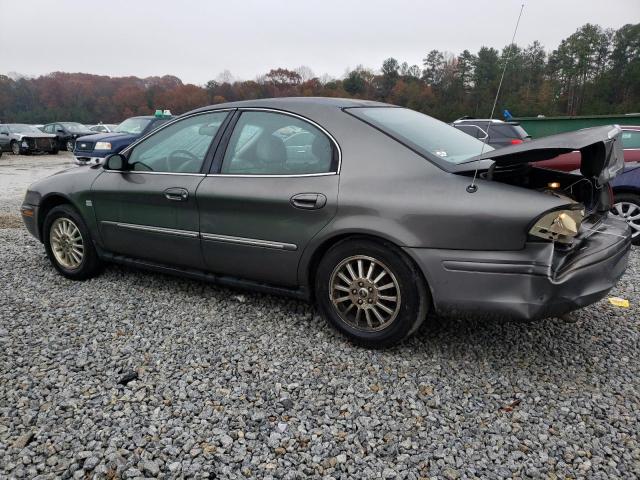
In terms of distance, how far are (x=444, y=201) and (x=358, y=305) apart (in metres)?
0.85

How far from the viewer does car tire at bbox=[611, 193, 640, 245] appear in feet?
18.9

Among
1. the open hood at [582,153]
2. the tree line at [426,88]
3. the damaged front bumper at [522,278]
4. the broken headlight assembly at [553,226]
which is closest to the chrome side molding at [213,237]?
the damaged front bumper at [522,278]

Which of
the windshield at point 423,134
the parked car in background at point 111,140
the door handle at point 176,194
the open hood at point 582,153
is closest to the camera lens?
the open hood at point 582,153

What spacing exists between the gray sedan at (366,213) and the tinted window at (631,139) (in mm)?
5384

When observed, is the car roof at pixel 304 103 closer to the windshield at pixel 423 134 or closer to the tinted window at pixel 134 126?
the windshield at pixel 423 134

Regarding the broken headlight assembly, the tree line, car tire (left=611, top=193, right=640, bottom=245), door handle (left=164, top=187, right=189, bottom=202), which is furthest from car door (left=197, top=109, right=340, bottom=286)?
the tree line

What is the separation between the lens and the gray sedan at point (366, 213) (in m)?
2.51

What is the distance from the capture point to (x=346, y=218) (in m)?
2.88

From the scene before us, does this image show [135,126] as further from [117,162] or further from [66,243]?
[117,162]

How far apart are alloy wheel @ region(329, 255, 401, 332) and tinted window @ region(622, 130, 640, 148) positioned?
661cm

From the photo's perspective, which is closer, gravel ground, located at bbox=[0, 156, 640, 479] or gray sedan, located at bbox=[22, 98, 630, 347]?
gravel ground, located at bbox=[0, 156, 640, 479]

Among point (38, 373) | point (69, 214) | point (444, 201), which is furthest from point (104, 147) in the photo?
point (444, 201)

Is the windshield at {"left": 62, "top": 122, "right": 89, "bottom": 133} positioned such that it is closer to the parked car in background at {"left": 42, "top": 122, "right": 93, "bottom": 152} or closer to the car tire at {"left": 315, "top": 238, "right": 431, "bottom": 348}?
the parked car in background at {"left": 42, "top": 122, "right": 93, "bottom": 152}

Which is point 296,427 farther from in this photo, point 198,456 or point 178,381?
point 178,381
